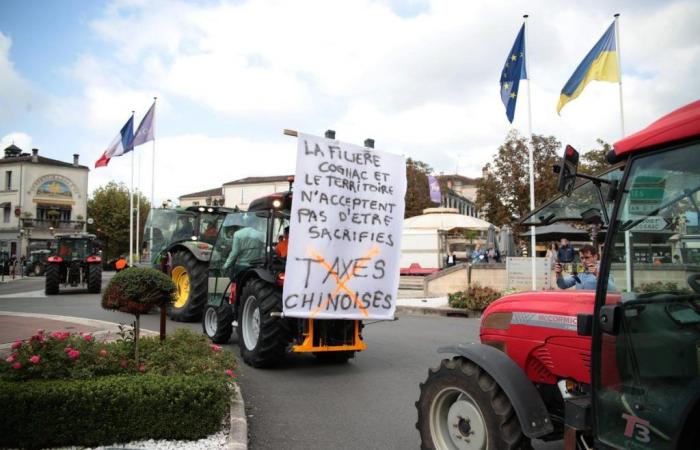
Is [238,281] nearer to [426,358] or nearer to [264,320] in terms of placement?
[264,320]

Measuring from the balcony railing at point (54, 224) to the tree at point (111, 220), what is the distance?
2.01 m

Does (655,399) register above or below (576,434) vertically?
above

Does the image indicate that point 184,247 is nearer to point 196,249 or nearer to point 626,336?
point 196,249

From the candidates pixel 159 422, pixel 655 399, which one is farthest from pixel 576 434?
pixel 159 422

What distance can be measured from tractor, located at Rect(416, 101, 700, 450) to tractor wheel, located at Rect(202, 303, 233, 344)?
588 cm

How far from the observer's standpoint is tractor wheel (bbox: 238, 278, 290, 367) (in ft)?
23.2

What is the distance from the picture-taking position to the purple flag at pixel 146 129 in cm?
2297

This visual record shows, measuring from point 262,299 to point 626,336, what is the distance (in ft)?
17.1

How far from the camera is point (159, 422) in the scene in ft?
13.9

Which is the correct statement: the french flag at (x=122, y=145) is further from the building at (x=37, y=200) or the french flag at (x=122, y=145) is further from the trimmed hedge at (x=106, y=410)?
the building at (x=37, y=200)

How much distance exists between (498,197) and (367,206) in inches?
993

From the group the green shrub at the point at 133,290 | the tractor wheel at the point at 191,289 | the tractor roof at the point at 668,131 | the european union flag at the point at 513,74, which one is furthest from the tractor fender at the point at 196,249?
the tractor roof at the point at 668,131

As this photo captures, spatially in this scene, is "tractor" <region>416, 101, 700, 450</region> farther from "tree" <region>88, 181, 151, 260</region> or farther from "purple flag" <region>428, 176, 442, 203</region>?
"tree" <region>88, 181, 151, 260</region>

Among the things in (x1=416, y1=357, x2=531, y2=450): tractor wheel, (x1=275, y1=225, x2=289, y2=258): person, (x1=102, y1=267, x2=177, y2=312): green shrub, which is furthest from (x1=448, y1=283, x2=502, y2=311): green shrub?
(x1=416, y1=357, x2=531, y2=450): tractor wheel
